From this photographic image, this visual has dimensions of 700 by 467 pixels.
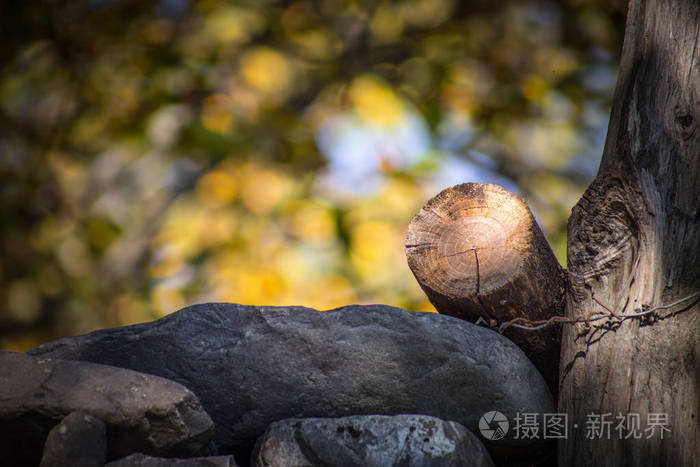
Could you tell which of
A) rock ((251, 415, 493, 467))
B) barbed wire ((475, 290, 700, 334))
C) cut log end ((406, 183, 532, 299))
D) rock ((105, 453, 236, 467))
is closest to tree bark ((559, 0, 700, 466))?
barbed wire ((475, 290, 700, 334))

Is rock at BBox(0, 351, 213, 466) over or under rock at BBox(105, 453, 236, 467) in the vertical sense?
over

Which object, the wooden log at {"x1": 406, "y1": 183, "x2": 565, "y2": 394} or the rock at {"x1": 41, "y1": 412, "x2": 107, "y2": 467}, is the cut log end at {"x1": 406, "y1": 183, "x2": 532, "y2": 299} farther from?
the rock at {"x1": 41, "y1": 412, "x2": 107, "y2": 467}

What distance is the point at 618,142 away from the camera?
2.02 metres

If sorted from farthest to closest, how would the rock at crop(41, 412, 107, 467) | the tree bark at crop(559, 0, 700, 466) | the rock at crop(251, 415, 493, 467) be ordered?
the tree bark at crop(559, 0, 700, 466)
the rock at crop(251, 415, 493, 467)
the rock at crop(41, 412, 107, 467)

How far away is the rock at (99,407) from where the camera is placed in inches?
60.2

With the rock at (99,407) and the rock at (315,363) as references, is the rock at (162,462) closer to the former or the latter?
the rock at (99,407)

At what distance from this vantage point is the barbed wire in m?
1.83

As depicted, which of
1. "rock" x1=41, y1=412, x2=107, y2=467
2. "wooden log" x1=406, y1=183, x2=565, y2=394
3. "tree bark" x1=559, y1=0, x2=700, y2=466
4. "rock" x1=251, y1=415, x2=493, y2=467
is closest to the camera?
"rock" x1=41, y1=412, x2=107, y2=467

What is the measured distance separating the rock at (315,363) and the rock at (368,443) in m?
0.14

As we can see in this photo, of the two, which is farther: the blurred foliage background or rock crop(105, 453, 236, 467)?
the blurred foliage background

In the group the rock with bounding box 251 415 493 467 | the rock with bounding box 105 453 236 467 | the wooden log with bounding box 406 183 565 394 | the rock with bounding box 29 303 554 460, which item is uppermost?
the wooden log with bounding box 406 183 565 394

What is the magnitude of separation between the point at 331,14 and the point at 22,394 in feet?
12.9

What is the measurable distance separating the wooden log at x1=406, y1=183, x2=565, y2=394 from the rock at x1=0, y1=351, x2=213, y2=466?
0.95 m

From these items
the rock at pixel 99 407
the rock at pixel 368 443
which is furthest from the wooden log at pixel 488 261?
the rock at pixel 99 407
